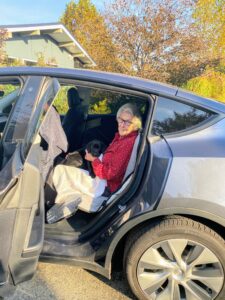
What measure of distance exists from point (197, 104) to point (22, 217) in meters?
1.26

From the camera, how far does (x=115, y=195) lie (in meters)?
2.19

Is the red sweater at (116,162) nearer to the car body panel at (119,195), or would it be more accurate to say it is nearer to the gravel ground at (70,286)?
the car body panel at (119,195)

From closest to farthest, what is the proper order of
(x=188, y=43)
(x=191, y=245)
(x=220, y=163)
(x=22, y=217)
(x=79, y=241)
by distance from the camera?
(x=22, y=217) < (x=220, y=163) < (x=191, y=245) < (x=79, y=241) < (x=188, y=43)

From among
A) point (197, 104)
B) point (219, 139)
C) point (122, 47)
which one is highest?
point (122, 47)

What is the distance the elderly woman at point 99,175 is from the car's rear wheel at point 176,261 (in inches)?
21.3

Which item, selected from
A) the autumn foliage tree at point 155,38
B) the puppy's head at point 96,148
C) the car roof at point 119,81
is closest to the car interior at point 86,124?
the car roof at point 119,81

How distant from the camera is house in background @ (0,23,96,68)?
1408 cm

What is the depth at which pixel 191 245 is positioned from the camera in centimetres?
199

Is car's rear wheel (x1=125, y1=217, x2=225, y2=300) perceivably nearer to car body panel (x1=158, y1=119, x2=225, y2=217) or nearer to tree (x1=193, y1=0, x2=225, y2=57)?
car body panel (x1=158, y1=119, x2=225, y2=217)

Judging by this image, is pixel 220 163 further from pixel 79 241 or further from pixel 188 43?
pixel 188 43

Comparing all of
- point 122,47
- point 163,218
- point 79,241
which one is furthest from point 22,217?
point 122,47

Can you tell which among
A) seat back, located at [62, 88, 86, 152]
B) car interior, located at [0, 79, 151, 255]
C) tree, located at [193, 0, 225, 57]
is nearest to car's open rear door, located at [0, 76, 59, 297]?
car interior, located at [0, 79, 151, 255]

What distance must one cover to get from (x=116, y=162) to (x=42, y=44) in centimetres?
1558

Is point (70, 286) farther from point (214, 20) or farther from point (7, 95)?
point (214, 20)
